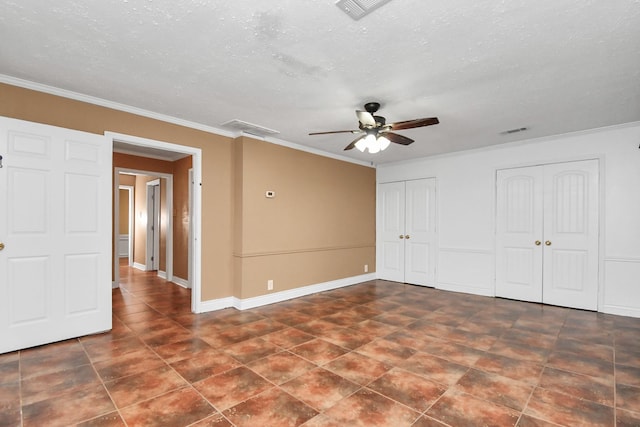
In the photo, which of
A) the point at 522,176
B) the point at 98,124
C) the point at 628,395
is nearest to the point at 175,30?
the point at 98,124

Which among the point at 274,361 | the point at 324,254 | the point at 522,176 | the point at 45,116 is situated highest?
the point at 45,116

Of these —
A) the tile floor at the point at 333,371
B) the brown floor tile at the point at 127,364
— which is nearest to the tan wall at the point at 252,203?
the tile floor at the point at 333,371

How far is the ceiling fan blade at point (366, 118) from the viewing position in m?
3.07

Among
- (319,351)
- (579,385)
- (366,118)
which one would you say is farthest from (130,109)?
(579,385)

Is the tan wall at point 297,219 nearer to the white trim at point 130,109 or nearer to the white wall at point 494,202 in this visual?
the white trim at point 130,109

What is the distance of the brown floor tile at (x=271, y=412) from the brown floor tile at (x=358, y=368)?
56 centimetres

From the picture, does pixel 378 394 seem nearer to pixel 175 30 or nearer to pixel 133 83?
pixel 175 30

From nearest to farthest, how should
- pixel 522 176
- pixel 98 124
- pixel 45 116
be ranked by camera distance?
pixel 45 116 < pixel 98 124 < pixel 522 176

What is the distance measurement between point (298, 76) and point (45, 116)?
264 cm

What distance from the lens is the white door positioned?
9.77 ft

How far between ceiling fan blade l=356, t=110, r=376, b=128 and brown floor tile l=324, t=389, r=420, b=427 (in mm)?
2428

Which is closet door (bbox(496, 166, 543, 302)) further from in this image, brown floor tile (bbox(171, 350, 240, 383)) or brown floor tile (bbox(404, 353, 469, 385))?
brown floor tile (bbox(171, 350, 240, 383))

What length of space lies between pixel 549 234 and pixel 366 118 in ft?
12.7

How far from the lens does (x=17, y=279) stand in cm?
301
